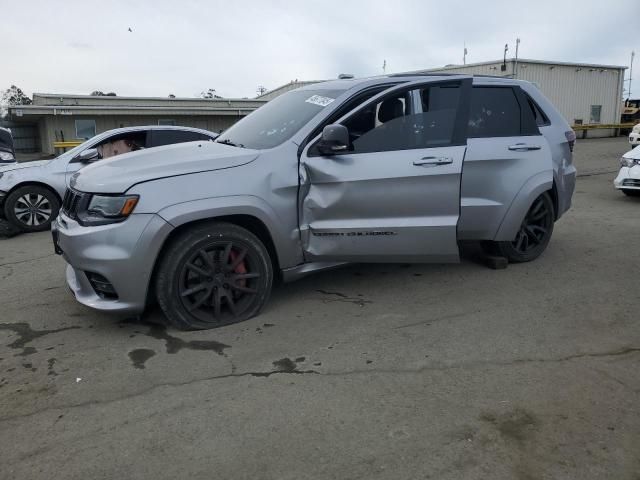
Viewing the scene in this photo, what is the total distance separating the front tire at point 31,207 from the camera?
8.12m

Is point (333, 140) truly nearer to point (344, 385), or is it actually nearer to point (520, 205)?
point (344, 385)

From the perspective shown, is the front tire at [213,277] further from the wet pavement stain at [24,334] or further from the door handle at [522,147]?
the door handle at [522,147]

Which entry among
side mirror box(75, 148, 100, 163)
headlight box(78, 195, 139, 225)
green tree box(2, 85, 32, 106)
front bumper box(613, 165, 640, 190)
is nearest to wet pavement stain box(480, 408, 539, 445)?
headlight box(78, 195, 139, 225)

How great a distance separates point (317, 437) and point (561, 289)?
315 centimetres

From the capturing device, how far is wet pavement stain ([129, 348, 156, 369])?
11.5 ft

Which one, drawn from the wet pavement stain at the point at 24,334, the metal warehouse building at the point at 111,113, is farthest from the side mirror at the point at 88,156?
the metal warehouse building at the point at 111,113

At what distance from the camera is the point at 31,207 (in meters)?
8.25

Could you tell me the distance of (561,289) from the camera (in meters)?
4.85

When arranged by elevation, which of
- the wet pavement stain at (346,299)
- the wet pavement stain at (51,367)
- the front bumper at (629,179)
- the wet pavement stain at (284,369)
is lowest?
the wet pavement stain at (51,367)

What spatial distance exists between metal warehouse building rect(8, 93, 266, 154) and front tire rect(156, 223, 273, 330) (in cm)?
2333

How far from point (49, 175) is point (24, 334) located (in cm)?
500

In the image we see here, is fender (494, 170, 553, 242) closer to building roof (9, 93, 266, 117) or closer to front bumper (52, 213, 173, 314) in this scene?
front bumper (52, 213, 173, 314)

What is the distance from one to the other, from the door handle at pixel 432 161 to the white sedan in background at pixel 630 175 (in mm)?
6748

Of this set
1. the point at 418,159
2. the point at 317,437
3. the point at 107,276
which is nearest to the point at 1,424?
the point at 107,276
